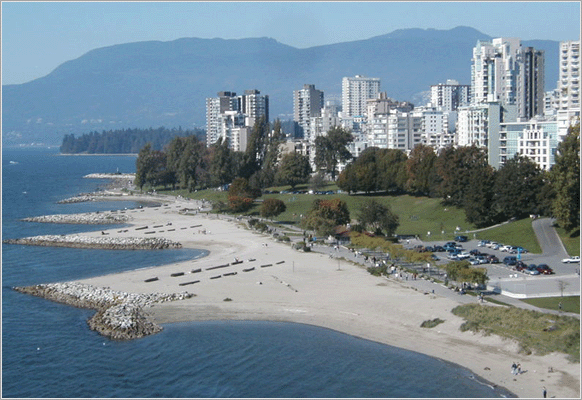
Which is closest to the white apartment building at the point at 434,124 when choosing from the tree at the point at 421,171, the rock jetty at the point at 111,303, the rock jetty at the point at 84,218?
the tree at the point at 421,171

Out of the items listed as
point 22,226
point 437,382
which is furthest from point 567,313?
point 22,226

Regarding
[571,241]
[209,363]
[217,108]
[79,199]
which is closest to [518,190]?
[571,241]

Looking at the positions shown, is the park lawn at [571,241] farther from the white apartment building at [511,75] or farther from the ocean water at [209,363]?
the white apartment building at [511,75]

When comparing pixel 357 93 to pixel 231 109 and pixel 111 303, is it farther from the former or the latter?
pixel 111 303

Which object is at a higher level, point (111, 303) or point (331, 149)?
point (331, 149)

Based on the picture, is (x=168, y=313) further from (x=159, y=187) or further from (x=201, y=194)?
(x=159, y=187)
